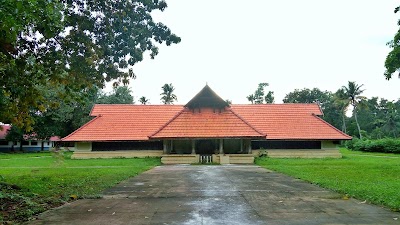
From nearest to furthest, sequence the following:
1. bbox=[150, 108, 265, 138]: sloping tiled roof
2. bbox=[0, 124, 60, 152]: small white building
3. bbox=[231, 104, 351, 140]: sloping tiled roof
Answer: bbox=[150, 108, 265, 138]: sloping tiled roof < bbox=[231, 104, 351, 140]: sloping tiled roof < bbox=[0, 124, 60, 152]: small white building

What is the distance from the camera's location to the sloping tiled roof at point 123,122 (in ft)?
89.8

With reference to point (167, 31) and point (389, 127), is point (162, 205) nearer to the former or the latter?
point (167, 31)

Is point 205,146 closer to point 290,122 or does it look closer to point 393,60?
point 290,122

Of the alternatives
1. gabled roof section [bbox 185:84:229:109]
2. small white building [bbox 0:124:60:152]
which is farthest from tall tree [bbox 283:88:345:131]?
small white building [bbox 0:124:60:152]

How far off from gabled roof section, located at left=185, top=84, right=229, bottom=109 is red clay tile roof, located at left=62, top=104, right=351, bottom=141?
56 centimetres

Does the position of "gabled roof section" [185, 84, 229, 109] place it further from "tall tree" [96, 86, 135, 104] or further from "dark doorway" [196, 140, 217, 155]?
"tall tree" [96, 86, 135, 104]

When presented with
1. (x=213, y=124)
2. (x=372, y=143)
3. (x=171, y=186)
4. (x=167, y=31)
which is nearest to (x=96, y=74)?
(x=167, y=31)

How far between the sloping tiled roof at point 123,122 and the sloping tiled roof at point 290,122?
7135 mm

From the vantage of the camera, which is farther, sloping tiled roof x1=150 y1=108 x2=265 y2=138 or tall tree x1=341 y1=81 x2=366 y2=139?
tall tree x1=341 y1=81 x2=366 y2=139

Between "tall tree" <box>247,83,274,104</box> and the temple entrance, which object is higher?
"tall tree" <box>247,83,274,104</box>

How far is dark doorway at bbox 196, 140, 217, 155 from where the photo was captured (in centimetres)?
2680

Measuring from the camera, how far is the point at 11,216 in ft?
20.8

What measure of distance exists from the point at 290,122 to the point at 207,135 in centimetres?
909

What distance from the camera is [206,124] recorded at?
82.4 ft
